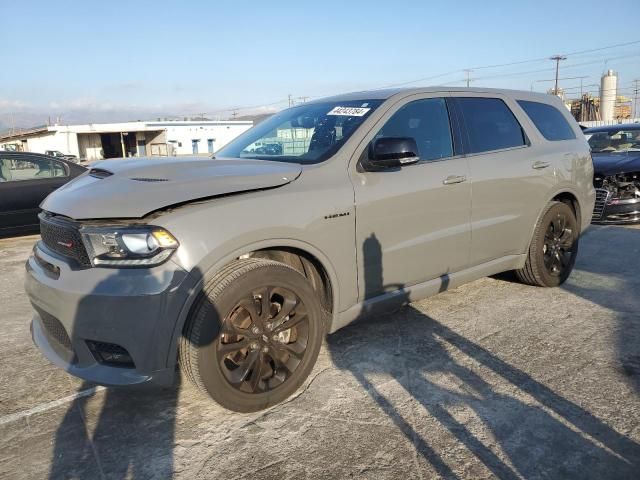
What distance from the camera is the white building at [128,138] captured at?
48531mm

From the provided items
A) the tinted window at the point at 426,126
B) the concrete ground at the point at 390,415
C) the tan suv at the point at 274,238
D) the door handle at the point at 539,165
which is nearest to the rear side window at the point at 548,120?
the door handle at the point at 539,165

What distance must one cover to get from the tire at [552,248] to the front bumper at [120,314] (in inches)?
132

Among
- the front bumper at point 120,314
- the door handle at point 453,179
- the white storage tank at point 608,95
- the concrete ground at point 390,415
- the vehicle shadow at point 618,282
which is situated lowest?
the vehicle shadow at point 618,282

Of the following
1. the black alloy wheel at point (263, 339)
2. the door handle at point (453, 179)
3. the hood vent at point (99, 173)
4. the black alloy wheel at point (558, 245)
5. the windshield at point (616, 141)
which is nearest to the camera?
the black alloy wheel at point (263, 339)

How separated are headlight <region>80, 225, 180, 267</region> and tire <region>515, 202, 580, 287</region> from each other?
11.1 feet

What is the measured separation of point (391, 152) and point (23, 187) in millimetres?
6751

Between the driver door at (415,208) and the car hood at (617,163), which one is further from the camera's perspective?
the car hood at (617,163)

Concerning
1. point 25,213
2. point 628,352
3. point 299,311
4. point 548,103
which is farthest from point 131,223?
point 25,213

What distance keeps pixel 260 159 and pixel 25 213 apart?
5.77 m

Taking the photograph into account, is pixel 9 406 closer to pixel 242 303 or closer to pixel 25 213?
pixel 242 303

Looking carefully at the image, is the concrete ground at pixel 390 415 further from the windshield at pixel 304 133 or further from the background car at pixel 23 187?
the background car at pixel 23 187

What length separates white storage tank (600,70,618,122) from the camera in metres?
61.1

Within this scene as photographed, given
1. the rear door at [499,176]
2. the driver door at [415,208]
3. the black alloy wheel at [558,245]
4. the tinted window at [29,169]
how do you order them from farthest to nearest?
the tinted window at [29,169] < the black alloy wheel at [558,245] < the rear door at [499,176] < the driver door at [415,208]

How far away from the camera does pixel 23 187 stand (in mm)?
7727
